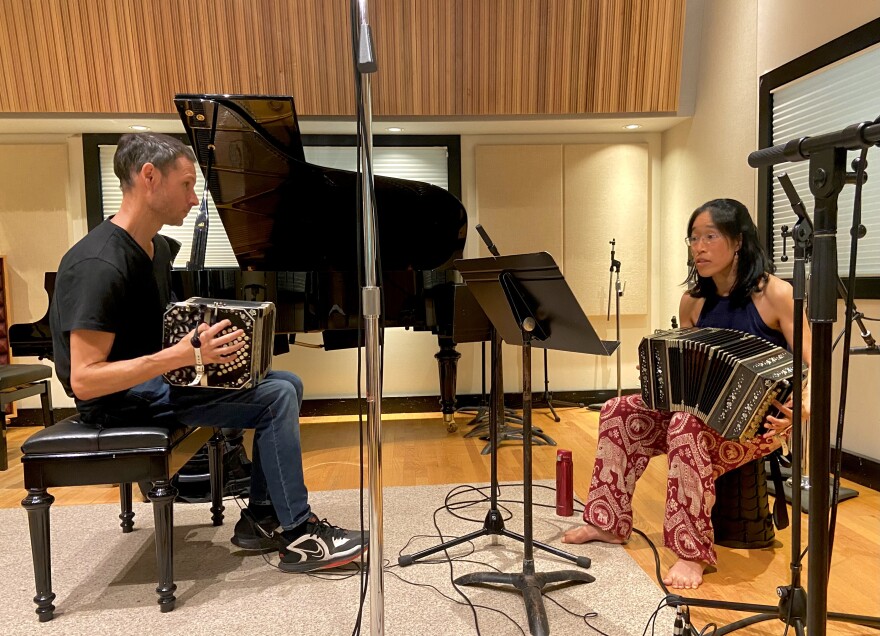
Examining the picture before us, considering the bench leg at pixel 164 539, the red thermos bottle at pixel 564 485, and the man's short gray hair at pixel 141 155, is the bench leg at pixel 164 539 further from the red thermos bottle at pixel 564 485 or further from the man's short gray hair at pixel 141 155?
the red thermos bottle at pixel 564 485

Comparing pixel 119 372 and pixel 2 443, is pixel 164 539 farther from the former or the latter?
pixel 2 443

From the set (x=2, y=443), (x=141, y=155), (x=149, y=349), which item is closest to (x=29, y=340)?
(x=2, y=443)

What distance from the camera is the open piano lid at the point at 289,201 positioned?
10.1 ft

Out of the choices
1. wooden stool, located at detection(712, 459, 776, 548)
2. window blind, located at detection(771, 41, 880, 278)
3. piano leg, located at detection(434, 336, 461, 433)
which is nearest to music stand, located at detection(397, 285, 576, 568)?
wooden stool, located at detection(712, 459, 776, 548)

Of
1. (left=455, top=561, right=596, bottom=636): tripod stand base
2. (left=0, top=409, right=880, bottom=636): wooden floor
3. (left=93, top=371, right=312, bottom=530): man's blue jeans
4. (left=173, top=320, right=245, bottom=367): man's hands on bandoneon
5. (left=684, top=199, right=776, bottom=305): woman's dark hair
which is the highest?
(left=684, top=199, right=776, bottom=305): woman's dark hair

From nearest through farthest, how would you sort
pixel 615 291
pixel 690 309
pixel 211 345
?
pixel 211 345 < pixel 690 309 < pixel 615 291

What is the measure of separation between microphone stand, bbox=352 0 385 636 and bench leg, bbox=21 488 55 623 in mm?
1259

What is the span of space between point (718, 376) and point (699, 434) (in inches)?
9.8

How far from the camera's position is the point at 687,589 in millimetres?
2076

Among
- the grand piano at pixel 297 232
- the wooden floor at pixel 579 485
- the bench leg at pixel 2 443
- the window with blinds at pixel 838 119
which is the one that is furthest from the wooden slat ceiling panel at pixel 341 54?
the wooden floor at pixel 579 485

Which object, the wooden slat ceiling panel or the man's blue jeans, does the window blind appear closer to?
the wooden slat ceiling panel

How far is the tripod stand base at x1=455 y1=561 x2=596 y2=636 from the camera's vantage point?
1.81 meters

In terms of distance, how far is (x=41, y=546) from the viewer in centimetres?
197

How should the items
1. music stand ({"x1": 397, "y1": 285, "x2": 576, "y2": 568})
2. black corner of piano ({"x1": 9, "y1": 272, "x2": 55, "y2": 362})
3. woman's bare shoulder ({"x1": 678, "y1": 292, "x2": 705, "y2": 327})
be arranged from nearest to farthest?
music stand ({"x1": 397, "y1": 285, "x2": 576, "y2": 568}), woman's bare shoulder ({"x1": 678, "y1": 292, "x2": 705, "y2": 327}), black corner of piano ({"x1": 9, "y1": 272, "x2": 55, "y2": 362})
